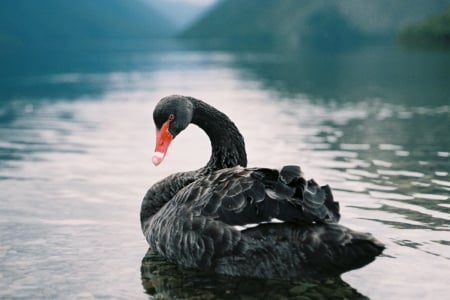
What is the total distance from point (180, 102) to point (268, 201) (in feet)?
4.65

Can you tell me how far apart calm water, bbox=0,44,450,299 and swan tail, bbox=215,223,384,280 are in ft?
0.99

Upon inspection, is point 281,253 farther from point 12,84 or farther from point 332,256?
point 12,84

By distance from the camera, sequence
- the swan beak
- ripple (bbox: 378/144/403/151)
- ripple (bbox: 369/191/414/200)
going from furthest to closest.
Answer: ripple (bbox: 378/144/403/151) → ripple (bbox: 369/191/414/200) → the swan beak

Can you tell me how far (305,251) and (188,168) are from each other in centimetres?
586

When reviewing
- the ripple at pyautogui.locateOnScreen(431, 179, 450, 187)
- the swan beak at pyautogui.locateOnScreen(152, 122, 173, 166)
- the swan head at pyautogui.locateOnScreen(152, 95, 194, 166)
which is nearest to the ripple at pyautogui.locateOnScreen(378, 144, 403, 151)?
the ripple at pyautogui.locateOnScreen(431, 179, 450, 187)

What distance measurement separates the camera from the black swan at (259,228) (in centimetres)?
427

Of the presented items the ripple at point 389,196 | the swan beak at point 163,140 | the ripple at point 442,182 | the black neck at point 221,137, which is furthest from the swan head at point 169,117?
the ripple at point 442,182

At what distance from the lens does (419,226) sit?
6316 mm

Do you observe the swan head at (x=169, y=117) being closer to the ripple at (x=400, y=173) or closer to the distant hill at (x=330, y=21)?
the ripple at (x=400, y=173)

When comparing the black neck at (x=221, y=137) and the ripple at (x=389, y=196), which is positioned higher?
the black neck at (x=221, y=137)

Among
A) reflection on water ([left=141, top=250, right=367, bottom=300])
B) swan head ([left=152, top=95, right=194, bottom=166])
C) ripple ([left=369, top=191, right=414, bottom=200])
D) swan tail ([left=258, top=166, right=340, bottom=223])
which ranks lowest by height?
reflection on water ([left=141, top=250, right=367, bottom=300])

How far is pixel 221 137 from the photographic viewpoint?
5.73 m

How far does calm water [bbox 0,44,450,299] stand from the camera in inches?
194

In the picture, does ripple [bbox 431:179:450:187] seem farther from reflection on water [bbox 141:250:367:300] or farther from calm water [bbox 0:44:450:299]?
reflection on water [bbox 141:250:367:300]
